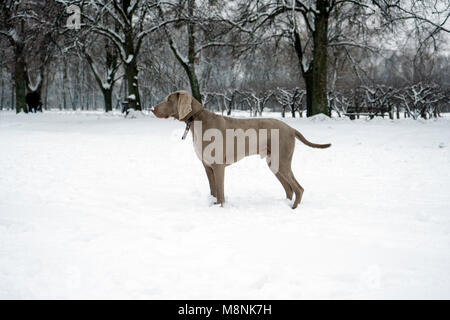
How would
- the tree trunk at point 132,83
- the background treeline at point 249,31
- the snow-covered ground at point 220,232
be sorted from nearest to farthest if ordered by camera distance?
the snow-covered ground at point 220,232, the background treeline at point 249,31, the tree trunk at point 132,83

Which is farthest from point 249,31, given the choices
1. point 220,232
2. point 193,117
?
point 220,232

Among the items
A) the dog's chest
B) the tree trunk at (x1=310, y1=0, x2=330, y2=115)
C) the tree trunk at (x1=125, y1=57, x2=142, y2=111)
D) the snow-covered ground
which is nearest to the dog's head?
the dog's chest

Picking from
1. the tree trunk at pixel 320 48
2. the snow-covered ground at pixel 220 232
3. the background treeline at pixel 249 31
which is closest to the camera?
the snow-covered ground at pixel 220 232

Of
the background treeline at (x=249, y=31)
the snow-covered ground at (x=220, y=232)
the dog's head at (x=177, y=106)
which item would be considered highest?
the background treeline at (x=249, y=31)

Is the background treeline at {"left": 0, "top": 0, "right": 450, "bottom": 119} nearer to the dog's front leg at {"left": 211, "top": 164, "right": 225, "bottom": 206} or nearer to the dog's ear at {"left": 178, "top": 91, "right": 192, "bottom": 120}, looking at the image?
the dog's ear at {"left": 178, "top": 91, "right": 192, "bottom": 120}

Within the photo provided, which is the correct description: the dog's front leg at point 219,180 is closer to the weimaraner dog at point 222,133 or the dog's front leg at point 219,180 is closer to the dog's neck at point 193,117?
the weimaraner dog at point 222,133

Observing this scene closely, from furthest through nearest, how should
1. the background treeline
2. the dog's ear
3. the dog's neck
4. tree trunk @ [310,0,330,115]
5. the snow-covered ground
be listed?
1. tree trunk @ [310,0,330,115]
2. the background treeline
3. the dog's neck
4. the dog's ear
5. the snow-covered ground

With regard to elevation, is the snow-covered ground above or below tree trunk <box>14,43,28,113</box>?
below

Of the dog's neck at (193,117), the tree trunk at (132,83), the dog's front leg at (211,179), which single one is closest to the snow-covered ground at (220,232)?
the dog's front leg at (211,179)

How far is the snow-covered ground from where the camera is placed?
2.06m

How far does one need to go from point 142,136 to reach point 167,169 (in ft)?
15.8

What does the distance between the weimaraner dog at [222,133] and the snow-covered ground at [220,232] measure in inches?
16.0

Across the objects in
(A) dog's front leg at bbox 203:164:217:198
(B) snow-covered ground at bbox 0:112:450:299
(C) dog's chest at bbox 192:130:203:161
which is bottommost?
(B) snow-covered ground at bbox 0:112:450:299

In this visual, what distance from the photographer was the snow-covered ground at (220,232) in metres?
2.06
